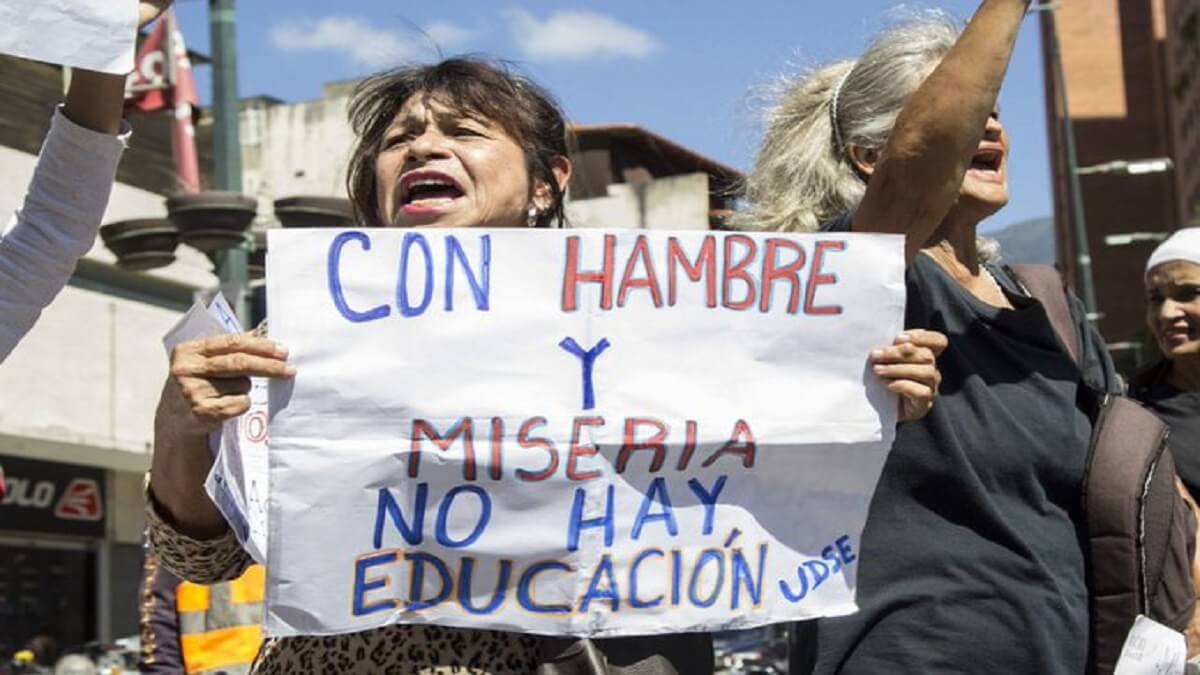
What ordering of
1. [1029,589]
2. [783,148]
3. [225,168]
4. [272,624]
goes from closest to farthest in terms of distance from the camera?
[272,624]
[1029,589]
[783,148]
[225,168]

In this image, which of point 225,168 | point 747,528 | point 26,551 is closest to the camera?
point 747,528

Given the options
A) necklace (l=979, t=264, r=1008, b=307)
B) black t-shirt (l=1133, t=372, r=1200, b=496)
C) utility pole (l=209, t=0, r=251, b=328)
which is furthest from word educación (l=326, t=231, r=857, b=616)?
utility pole (l=209, t=0, r=251, b=328)

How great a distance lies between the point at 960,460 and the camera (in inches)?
120

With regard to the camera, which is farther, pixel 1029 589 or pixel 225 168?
pixel 225 168

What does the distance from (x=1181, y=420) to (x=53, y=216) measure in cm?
243

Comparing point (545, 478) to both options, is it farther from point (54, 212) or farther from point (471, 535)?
point (54, 212)

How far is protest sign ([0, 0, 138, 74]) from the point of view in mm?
2525

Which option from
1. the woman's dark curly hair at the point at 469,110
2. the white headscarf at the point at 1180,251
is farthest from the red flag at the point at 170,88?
the woman's dark curly hair at the point at 469,110

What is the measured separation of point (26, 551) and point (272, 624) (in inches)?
927

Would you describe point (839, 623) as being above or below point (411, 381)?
below

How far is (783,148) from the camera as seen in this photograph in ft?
11.4

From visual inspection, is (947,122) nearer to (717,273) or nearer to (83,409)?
(717,273)

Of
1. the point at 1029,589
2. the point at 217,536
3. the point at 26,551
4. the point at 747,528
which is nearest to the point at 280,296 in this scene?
the point at 217,536

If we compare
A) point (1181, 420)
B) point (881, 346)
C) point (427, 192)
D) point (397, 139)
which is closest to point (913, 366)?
point (881, 346)
